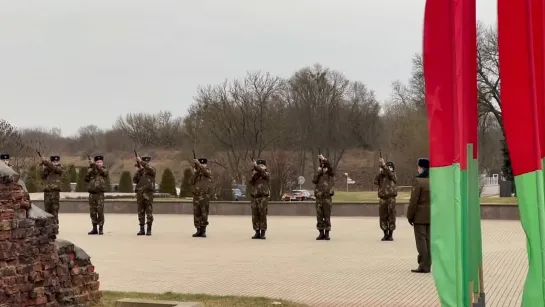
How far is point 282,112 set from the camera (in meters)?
60.2

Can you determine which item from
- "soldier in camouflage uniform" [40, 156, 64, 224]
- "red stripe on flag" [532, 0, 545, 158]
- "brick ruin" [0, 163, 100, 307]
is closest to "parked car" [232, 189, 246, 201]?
"soldier in camouflage uniform" [40, 156, 64, 224]

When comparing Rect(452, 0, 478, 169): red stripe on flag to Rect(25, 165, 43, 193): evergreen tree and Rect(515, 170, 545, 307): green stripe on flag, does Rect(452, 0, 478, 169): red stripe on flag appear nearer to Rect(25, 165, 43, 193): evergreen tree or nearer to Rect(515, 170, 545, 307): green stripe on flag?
Rect(515, 170, 545, 307): green stripe on flag

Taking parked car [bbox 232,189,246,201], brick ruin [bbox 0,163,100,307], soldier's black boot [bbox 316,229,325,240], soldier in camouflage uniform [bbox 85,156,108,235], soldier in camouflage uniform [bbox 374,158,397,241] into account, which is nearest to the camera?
brick ruin [bbox 0,163,100,307]

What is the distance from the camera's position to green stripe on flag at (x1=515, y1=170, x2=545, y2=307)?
4.42m

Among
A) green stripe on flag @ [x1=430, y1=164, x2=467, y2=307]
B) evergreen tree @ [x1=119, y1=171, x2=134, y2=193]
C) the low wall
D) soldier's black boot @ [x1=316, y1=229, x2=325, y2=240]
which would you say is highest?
evergreen tree @ [x1=119, y1=171, x2=134, y2=193]

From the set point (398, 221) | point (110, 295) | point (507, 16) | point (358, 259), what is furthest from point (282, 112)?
point (507, 16)

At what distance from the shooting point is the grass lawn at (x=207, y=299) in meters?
8.09

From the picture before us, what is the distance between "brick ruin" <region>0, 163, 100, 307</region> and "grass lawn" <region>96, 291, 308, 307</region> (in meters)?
0.74

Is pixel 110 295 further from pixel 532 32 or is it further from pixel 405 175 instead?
pixel 405 175

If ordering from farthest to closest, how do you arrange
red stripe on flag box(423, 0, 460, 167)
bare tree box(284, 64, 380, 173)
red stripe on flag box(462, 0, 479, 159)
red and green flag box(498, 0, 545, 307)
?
bare tree box(284, 64, 380, 173), red stripe on flag box(462, 0, 479, 159), red stripe on flag box(423, 0, 460, 167), red and green flag box(498, 0, 545, 307)

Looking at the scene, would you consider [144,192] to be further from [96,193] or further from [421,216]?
[421,216]

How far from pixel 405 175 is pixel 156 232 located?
1368 inches

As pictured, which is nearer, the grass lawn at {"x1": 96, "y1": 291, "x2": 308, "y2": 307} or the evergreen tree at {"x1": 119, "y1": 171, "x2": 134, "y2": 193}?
the grass lawn at {"x1": 96, "y1": 291, "x2": 308, "y2": 307}

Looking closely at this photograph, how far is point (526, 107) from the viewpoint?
4.61m
